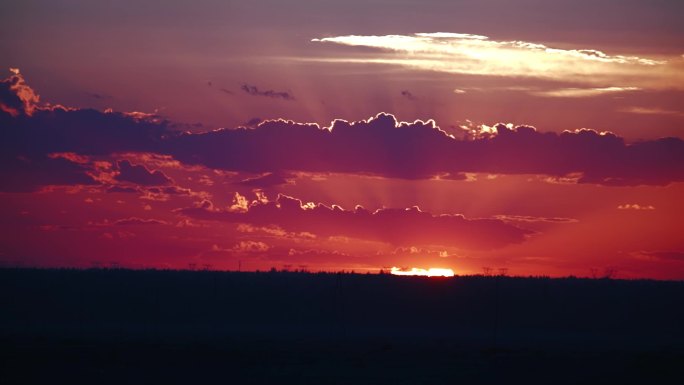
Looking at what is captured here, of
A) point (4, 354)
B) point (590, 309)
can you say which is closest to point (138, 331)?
point (4, 354)

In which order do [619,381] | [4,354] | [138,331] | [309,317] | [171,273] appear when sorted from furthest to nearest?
1. [171,273]
2. [309,317]
3. [138,331]
4. [4,354]
5. [619,381]

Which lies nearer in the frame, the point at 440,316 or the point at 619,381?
the point at 619,381

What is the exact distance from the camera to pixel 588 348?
7844 centimetres

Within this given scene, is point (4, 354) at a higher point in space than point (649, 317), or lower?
lower

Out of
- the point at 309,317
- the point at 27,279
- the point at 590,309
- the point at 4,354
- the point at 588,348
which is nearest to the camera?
the point at 4,354

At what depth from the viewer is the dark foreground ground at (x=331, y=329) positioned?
199ft

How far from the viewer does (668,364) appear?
6712cm

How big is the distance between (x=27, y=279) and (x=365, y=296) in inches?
1810

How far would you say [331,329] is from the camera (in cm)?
9756

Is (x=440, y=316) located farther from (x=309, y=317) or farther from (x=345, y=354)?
(x=345, y=354)

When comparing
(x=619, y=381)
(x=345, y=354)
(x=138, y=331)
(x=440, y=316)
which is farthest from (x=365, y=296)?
(x=619, y=381)

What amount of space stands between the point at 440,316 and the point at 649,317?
22691mm

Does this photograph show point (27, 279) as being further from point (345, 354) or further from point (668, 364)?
point (668, 364)

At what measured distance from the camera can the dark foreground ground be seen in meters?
60.5
